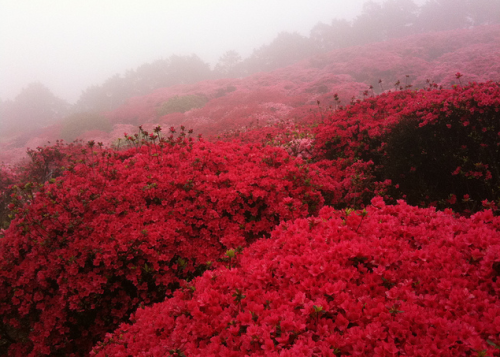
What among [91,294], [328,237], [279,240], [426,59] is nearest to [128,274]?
[91,294]

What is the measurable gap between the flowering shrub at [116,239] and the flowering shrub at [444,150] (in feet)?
6.79

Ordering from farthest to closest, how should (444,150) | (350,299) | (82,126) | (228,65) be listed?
(228,65), (82,126), (444,150), (350,299)

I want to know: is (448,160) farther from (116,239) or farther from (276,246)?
(116,239)

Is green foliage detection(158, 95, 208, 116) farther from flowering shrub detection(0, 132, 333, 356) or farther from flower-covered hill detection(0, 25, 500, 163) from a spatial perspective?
flowering shrub detection(0, 132, 333, 356)

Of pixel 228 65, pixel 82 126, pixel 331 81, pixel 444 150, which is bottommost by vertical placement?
pixel 444 150

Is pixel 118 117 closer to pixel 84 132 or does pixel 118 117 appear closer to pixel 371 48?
pixel 84 132

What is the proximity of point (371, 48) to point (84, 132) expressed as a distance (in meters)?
32.4

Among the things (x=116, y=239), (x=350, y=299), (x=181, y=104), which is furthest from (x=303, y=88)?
(x=350, y=299)

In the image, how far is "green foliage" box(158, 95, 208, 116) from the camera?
23.8 meters

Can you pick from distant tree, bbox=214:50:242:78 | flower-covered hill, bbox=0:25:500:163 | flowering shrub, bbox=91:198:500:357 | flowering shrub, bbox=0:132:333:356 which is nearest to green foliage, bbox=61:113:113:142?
flower-covered hill, bbox=0:25:500:163

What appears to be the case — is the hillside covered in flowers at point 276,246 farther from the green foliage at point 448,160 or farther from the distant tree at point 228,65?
the distant tree at point 228,65

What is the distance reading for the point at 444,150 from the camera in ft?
15.2

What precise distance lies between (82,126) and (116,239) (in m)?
25.0

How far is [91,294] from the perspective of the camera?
333 centimetres
